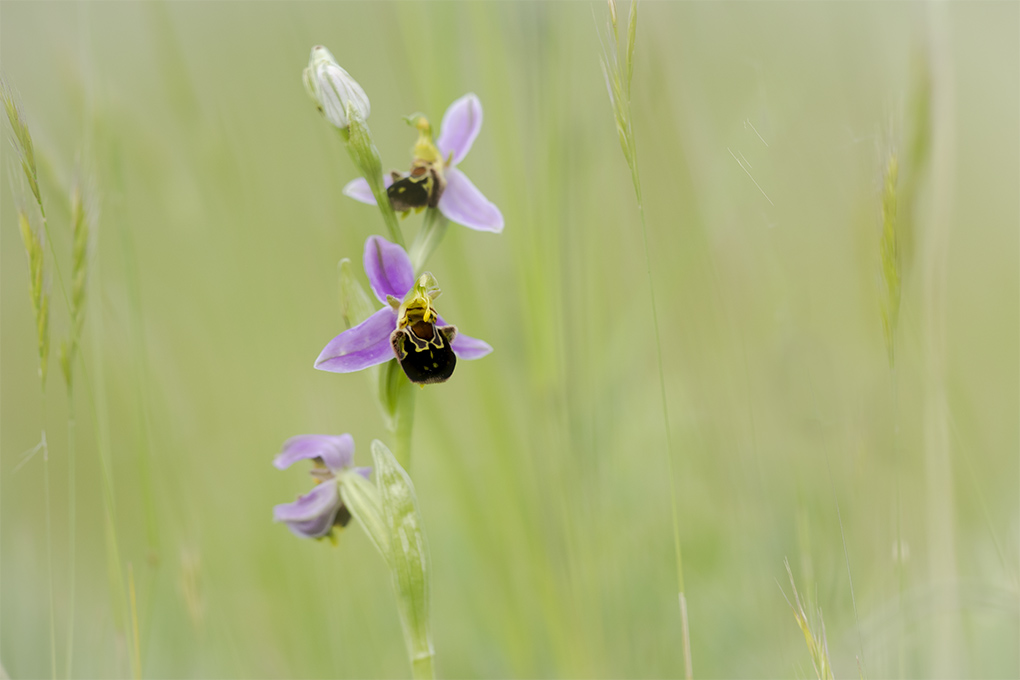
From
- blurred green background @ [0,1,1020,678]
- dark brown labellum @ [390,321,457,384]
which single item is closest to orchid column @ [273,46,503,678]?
dark brown labellum @ [390,321,457,384]

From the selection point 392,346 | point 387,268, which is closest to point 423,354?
point 392,346

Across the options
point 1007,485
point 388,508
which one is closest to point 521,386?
point 388,508

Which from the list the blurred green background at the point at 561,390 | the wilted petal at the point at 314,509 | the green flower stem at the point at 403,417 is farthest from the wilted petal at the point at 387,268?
the blurred green background at the point at 561,390

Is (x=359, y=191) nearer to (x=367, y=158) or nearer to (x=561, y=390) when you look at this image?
(x=367, y=158)

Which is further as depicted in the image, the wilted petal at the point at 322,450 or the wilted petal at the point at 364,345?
the wilted petal at the point at 322,450

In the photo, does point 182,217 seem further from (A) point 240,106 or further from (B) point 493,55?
(A) point 240,106

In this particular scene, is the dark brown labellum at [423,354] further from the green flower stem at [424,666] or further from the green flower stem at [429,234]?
the green flower stem at [424,666]

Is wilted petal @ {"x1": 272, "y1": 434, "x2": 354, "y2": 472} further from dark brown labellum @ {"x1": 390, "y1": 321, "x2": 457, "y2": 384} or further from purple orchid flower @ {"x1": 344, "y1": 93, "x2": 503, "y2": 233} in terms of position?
purple orchid flower @ {"x1": 344, "y1": 93, "x2": 503, "y2": 233}
